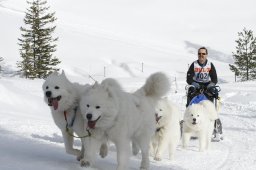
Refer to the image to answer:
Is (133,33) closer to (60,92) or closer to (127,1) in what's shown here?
(127,1)

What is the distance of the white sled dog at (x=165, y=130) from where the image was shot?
6.53 m

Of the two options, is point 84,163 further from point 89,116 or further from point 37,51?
point 37,51

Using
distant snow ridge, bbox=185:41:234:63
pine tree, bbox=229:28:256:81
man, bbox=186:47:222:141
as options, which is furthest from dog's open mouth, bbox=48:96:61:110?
distant snow ridge, bbox=185:41:234:63

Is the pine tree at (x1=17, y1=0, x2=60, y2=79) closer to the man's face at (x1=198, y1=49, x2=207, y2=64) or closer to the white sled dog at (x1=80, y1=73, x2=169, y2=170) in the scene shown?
the man's face at (x1=198, y1=49, x2=207, y2=64)

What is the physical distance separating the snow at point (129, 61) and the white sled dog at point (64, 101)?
0.43m

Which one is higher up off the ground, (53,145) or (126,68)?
(126,68)

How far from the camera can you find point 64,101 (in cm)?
469

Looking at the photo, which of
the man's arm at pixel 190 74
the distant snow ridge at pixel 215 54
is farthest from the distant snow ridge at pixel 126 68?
the man's arm at pixel 190 74

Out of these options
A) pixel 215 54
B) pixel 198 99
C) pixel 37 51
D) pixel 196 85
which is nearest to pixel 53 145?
pixel 198 99

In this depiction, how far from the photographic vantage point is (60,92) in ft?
15.3

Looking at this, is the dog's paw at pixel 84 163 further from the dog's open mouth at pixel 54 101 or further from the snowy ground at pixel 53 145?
the dog's open mouth at pixel 54 101

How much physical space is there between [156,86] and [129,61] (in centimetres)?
5337

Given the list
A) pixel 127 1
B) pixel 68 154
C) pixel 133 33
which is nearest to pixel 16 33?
pixel 133 33

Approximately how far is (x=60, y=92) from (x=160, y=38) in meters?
84.1
